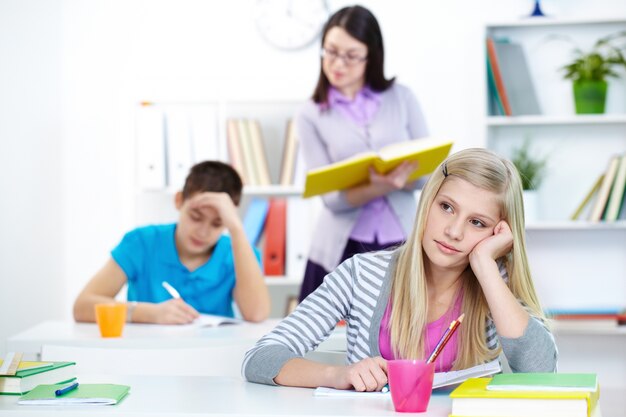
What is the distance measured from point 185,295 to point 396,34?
201cm

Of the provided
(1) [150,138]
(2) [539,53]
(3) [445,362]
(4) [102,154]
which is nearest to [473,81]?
(2) [539,53]

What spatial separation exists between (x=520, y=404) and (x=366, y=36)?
6.19 ft

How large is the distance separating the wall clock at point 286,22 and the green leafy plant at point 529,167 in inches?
→ 41.9

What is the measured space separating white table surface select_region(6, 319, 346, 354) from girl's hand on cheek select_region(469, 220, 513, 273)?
19.4 inches

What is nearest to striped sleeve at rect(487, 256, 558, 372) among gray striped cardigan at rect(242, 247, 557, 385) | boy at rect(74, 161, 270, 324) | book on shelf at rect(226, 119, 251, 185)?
gray striped cardigan at rect(242, 247, 557, 385)

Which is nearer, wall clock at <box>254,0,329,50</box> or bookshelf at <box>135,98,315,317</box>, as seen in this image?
bookshelf at <box>135,98,315,317</box>

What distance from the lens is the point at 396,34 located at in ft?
14.3

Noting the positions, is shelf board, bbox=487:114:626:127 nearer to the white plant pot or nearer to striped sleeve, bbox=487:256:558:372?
the white plant pot

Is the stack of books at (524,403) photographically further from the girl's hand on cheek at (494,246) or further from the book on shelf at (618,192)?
the book on shelf at (618,192)

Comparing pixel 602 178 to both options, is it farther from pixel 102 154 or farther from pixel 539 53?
pixel 102 154

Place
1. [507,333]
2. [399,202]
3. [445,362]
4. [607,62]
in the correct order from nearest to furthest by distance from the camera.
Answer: [507,333] < [445,362] < [399,202] < [607,62]

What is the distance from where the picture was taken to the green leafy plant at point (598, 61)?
4.04 m

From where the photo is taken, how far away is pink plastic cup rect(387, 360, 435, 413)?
4.20 feet

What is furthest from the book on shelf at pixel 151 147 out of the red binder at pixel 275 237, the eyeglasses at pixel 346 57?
the eyeglasses at pixel 346 57
